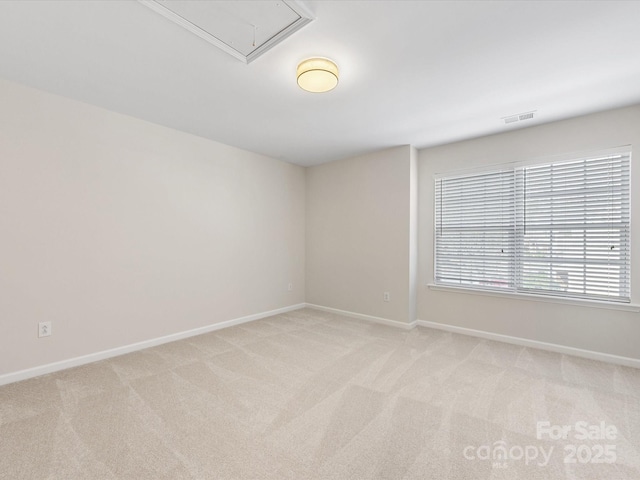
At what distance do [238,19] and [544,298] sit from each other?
3.91 metres

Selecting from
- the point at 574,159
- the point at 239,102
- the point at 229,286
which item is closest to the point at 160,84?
the point at 239,102

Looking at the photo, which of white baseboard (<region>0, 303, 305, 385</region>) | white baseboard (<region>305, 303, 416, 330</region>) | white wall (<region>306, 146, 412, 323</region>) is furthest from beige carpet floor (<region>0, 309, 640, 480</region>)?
white wall (<region>306, 146, 412, 323</region>)

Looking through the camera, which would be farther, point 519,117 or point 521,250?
point 521,250

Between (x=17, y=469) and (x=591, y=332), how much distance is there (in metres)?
4.67

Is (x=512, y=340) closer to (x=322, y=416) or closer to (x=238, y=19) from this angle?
(x=322, y=416)

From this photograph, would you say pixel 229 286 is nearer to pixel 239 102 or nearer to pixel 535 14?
pixel 239 102

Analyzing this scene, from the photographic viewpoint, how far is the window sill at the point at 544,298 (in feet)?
9.29

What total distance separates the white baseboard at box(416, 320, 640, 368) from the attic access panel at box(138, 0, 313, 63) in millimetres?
3779

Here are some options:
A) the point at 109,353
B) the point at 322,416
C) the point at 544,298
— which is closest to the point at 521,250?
the point at 544,298

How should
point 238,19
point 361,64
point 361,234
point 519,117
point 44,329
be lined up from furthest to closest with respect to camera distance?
point 361,234
point 519,117
point 44,329
point 361,64
point 238,19

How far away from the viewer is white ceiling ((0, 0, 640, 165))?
1.69m

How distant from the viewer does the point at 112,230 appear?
3.01m

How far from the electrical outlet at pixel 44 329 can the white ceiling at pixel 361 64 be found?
2.11 metres

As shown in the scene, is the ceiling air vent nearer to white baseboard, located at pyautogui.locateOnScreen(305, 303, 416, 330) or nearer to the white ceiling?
the white ceiling
